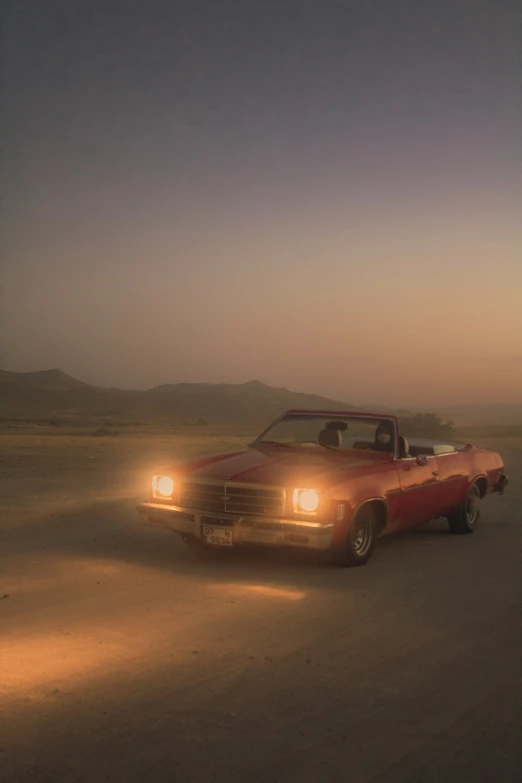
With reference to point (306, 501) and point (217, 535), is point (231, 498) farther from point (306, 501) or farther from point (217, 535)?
point (306, 501)

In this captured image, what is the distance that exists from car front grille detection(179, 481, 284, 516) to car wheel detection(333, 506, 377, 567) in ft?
2.41

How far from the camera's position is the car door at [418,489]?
8.90m

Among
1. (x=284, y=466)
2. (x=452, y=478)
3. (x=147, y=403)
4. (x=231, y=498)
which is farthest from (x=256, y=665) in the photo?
(x=147, y=403)

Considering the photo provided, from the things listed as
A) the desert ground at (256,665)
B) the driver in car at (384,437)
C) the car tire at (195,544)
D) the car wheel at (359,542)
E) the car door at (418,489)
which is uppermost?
the driver in car at (384,437)

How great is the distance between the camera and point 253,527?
7.73m

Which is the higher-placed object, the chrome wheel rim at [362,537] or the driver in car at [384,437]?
the driver in car at [384,437]

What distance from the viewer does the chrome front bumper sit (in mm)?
7434

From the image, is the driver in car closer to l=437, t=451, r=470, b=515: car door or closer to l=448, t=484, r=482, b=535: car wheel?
l=437, t=451, r=470, b=515: car door

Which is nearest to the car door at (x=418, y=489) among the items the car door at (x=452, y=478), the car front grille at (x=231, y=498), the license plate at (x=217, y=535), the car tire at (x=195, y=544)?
the car door at (x=452, y=478)

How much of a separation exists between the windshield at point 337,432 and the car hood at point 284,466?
0.25 m

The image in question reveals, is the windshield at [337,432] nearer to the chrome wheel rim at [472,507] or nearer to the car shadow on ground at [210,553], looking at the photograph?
the car shadow on ground at [210,553]

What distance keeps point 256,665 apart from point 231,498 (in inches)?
126

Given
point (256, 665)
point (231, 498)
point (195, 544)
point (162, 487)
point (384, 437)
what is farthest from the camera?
point (384, 437)

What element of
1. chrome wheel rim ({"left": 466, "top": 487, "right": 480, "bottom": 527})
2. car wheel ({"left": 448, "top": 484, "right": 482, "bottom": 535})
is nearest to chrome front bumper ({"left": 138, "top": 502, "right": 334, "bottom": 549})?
car wheel ({"left": 448, "top": 484, "right": 482, "bottom": 535})
